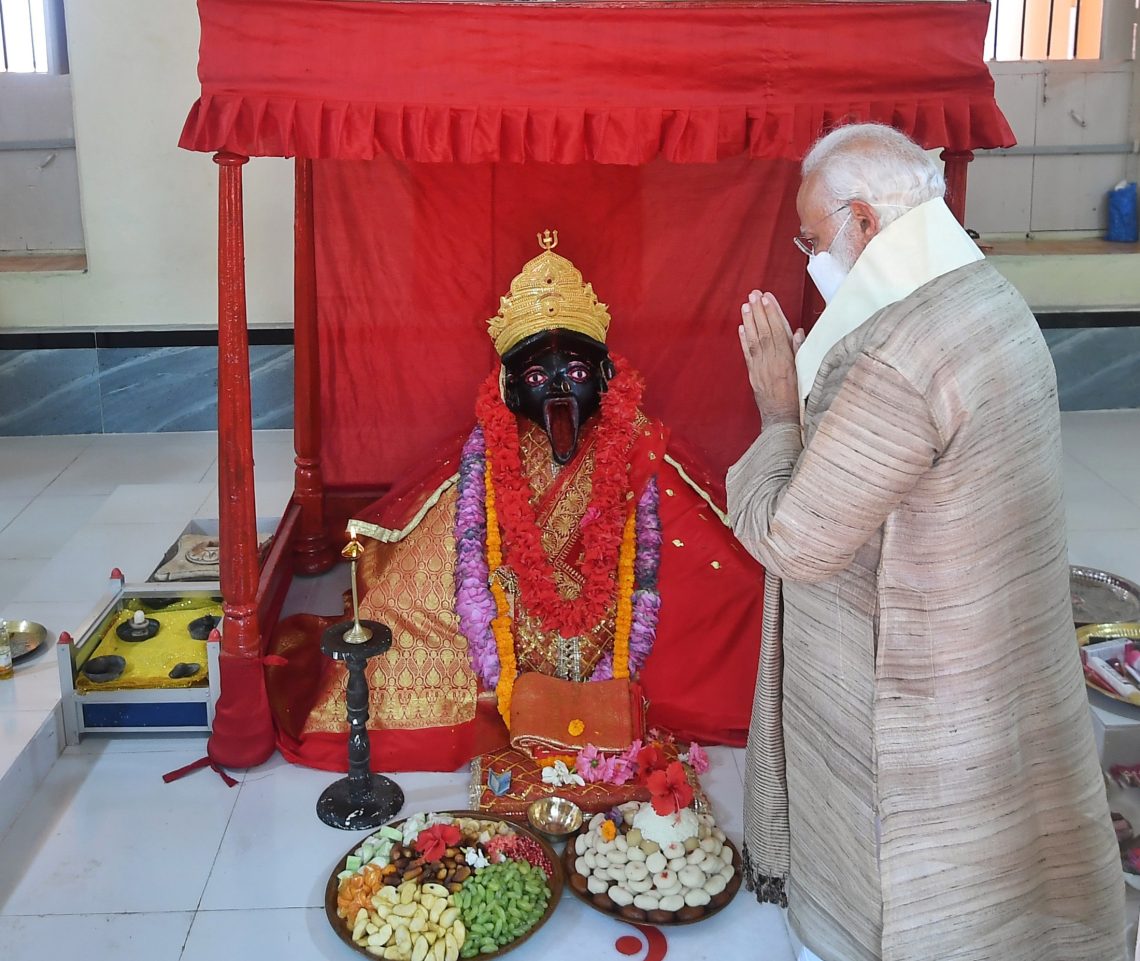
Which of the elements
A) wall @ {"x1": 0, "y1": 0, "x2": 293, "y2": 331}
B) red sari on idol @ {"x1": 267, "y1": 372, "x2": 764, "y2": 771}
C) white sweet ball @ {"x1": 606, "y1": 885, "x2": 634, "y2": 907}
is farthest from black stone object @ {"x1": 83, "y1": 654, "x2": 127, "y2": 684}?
wall @ {"x1": 0, "y1": 0, "x2": 293, "y2": 331}

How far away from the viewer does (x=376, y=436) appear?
540 centimetres

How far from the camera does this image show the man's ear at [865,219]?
7.38 feet

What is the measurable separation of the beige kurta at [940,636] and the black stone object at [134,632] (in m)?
2.66

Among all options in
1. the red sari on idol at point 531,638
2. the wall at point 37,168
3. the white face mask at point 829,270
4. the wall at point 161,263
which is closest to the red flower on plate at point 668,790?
the red sari on idol at point 531,638

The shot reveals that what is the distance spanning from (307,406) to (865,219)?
356cm

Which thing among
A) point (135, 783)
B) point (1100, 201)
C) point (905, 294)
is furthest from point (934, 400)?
point (1100, 201)

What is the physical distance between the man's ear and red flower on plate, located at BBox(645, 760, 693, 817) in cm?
175

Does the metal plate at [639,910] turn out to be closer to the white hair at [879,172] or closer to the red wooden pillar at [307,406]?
the white hair at [879,172]

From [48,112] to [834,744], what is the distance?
6860 millimetres

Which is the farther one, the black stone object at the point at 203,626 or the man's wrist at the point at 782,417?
the black stone object at the point at 203,626

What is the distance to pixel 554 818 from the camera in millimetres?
3697

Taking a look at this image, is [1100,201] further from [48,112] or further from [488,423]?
[48,112]

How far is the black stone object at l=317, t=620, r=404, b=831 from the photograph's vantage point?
148 inches

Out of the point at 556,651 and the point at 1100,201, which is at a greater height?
the point at 1100,201
